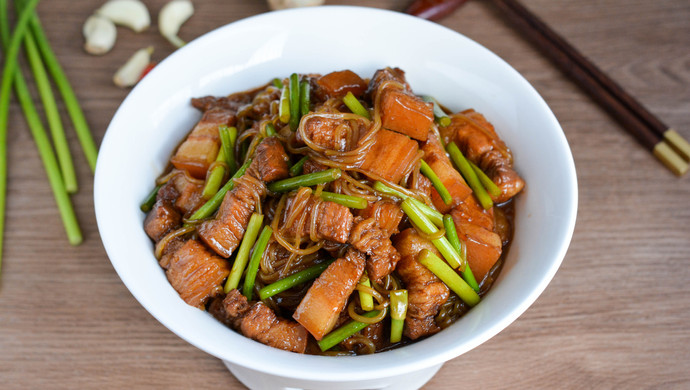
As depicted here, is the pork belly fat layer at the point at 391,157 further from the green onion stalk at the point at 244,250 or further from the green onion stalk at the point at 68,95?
the green onion stalk at the point at 68,95

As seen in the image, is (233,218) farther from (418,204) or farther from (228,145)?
(418,204)

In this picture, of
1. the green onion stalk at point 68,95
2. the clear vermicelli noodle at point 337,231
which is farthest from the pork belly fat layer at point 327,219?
the green onion stalk at point 68,95

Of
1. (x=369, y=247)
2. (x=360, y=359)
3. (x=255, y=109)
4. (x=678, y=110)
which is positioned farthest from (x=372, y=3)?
(x=360, y=359)

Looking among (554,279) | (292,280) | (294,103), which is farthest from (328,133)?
(554,279)

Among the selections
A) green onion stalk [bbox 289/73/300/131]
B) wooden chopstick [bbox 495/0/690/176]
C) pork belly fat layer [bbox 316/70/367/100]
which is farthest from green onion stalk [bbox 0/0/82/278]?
wooden chopstick [bbox 495/0/690/176]

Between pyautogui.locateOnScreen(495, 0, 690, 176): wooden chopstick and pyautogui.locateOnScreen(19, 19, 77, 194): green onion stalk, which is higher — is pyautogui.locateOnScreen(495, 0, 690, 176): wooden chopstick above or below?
above

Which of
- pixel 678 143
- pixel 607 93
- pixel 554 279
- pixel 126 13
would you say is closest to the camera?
pixel 554 279

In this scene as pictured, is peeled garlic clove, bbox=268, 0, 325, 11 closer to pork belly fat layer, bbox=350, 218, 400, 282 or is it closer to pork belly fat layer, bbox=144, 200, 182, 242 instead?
pork belly fat layer, bbox=144, 200, 182, 242
